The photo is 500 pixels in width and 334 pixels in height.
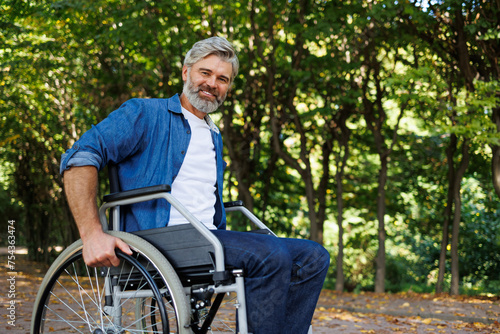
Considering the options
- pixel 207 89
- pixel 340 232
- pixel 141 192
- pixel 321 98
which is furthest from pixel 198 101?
pixel 321 98

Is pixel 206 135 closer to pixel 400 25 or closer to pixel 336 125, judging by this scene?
pixel 400 25

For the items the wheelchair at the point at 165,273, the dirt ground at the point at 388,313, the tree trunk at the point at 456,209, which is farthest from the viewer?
the tree trunk at the point at 456,209

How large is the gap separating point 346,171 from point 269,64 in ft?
10.5

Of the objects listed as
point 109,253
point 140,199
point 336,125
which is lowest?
point 109,253

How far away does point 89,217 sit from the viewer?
199cm

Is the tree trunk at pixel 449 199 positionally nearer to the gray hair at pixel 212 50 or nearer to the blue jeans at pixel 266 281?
the gray hair at pixel 212 50

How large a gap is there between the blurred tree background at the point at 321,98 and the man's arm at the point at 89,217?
16.7 ft

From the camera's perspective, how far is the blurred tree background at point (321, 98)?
7.30 meters

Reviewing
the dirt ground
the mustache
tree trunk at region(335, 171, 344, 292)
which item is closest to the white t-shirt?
the mustache

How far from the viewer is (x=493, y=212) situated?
35.2 ft

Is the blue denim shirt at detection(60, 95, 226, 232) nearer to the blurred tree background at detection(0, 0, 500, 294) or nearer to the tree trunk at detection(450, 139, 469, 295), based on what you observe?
the blurred tree background at detection(0, 0, 500, 294)

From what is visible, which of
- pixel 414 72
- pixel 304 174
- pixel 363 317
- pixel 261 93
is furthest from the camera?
pixel 261 93

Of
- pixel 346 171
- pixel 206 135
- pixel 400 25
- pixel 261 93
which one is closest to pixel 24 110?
pixel 261 93

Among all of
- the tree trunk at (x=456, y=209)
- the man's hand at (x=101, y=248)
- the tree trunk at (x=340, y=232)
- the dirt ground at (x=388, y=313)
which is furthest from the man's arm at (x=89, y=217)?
the tree trunk at (x=340, y=232)
